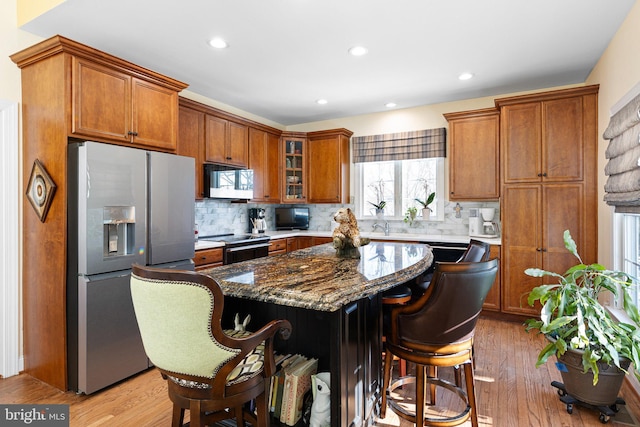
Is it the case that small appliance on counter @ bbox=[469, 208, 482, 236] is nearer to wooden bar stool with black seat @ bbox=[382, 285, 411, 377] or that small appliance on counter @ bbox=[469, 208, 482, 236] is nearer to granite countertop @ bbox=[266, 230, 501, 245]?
granite countertop @ bbox=[266, 230, 501, 245]

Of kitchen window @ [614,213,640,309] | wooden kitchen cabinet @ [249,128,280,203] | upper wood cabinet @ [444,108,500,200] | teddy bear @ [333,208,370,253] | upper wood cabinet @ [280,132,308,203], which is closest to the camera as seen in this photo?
teddy bear @ [333,208,370,253]

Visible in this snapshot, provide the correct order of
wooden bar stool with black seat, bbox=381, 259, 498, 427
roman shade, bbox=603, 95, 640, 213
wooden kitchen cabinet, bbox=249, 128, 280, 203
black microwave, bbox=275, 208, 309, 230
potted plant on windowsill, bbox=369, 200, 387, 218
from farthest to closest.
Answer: black microwave, bbox=275, 208, 309, 230 → potted plant on windowsill, bbox=369, 200, 387, 218 → wooden kitchen cabinet, bbox=249, 128, 280, 203 → roman shade, bbox=603, 95, 640, 213 → wooden bar stool with black seat, bbox=381, 259, 498, 427

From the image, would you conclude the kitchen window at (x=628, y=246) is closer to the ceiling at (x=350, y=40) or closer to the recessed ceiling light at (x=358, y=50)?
the ceiling at (x=350, y=40)

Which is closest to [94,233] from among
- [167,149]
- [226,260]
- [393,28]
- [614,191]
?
[167,149]

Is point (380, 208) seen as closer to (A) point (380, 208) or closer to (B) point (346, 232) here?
(A) point (380, 208)

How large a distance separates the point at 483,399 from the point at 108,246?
281 cm

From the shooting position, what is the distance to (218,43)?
292 cm

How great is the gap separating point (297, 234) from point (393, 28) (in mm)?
3099

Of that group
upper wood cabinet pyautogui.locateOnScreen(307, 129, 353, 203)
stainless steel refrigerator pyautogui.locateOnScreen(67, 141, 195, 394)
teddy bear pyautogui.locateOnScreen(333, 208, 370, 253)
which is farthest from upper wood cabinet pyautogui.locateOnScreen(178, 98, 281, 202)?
teddy bear pyautogui.locateOnScreen(333, 208, 370, 253)

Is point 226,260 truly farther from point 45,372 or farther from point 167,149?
point 45,372

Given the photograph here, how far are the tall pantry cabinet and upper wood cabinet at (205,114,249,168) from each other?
3.14m

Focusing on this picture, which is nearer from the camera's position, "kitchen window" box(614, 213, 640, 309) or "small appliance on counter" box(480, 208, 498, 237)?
"kitchen window" box(614, 213, 640, 309)

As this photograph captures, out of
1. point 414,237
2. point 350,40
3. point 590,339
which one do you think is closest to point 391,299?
point 590,339

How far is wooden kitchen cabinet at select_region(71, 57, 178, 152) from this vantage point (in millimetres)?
2422
